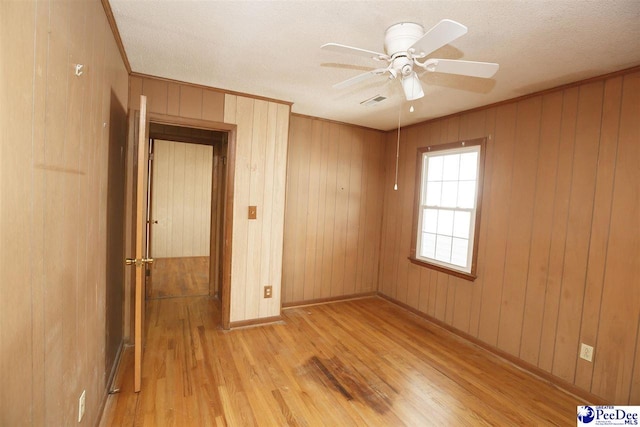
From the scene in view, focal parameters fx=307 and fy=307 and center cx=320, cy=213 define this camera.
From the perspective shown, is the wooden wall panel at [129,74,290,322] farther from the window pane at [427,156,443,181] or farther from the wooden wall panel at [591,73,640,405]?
the wooden wall panel at [591,73,640,405]

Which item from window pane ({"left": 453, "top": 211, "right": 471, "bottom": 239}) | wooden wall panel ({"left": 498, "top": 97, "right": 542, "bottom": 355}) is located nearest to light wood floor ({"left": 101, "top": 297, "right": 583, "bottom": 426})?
wooden wall panel ({"left": 498, "top": 97, "right": 542, "bottom": 355})

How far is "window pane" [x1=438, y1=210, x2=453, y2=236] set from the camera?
3.61m

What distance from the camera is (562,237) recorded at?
2.58 meters

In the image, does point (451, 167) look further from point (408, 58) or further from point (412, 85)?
point (408, 58)

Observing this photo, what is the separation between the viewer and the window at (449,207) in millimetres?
3352

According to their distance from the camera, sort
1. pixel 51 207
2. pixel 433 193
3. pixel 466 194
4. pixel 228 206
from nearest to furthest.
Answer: pixel 51 207 < pixel 228 206 < pixel 466 194 < pixel 433 193


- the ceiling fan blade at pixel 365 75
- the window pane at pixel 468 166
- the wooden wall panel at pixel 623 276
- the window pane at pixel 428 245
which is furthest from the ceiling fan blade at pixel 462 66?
the window pane at pixel 428 245

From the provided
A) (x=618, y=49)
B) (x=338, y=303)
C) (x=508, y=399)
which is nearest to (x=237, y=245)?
(x=338, y=303)

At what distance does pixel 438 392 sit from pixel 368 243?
2414 millimetres

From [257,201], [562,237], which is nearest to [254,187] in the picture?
[257,201]

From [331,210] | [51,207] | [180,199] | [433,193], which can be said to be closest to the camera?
[51,207]

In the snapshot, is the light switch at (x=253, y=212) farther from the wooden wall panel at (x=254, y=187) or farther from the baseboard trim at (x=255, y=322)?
the baseboard trim at (x=255, y=322)

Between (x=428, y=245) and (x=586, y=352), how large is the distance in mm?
1798

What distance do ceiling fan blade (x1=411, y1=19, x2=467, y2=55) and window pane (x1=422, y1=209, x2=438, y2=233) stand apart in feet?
8.45
